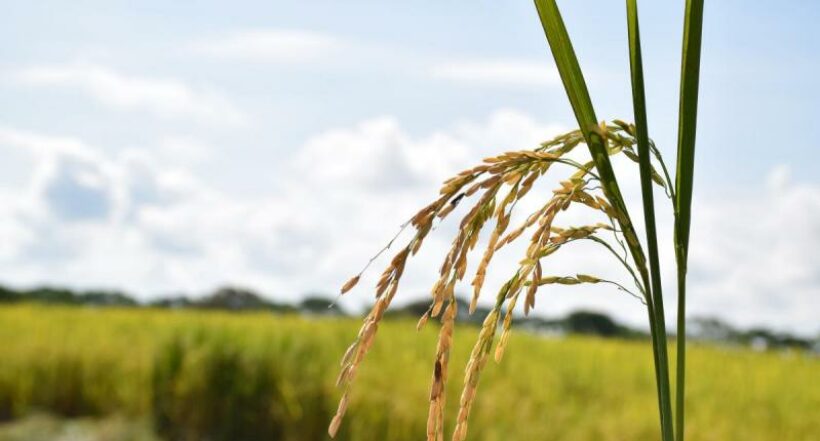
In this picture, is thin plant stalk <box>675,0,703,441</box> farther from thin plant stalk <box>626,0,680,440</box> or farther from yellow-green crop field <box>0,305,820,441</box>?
yellow-green crop field <box>0,305,820,441</box>

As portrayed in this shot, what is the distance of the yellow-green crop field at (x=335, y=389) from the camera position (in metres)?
3.85

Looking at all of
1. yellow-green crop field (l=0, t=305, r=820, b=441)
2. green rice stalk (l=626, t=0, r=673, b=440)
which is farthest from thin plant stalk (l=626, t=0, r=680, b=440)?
yellow-green crop field (l=0, t=305, r=820, b=441)

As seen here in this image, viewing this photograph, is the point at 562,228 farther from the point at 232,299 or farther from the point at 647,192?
the point at 232,299

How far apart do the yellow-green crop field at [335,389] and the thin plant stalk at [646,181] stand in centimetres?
284

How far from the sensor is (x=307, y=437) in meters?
4.01

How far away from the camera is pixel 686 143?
0.87 meters

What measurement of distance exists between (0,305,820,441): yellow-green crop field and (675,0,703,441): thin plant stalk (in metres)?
2.83

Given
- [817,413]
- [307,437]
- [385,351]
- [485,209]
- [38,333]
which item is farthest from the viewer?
[38,333]

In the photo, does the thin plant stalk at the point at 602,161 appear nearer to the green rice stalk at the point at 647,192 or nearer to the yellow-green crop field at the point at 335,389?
the green rice stalk at the point at 647,192

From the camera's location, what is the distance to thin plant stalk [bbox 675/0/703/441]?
33.5 inches

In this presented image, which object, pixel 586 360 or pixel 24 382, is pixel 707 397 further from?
pixel 24 382

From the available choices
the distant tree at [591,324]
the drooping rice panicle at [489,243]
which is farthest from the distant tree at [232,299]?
the drooping rice panicle at [489,243]

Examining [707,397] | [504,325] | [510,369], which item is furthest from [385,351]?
[504,325]

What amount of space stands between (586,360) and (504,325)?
4358 millimetres
